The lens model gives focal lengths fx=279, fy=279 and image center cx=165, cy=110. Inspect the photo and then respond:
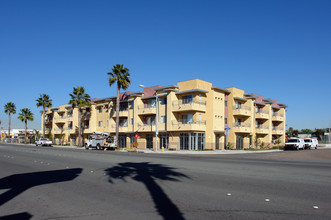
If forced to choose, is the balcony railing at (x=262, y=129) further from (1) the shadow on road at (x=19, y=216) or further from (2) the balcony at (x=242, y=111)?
(1) the shadow on road at (x=19, y=216)

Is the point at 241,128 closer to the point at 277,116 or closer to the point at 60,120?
the point at 277,116

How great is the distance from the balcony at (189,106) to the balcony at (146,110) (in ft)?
13.2

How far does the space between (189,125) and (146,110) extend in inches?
359

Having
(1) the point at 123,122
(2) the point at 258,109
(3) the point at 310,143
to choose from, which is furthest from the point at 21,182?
(2) the point at 258,109

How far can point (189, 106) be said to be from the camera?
3994cm

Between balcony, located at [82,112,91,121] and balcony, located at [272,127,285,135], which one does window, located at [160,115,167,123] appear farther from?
balcony, located at [272,127,285,135]

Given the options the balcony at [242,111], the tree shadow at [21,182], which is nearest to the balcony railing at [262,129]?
the balcony at [242,111]

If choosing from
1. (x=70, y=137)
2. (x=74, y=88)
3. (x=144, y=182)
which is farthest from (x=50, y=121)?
(x=144, y=182)

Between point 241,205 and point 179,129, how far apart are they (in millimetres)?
33734

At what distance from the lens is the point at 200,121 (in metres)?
41.4

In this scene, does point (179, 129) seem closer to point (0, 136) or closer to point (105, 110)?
point (105, 110)

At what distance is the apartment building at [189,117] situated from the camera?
4128cm

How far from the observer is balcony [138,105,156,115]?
44550 mm

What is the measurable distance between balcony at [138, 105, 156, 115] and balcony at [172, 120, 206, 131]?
14.6ft
